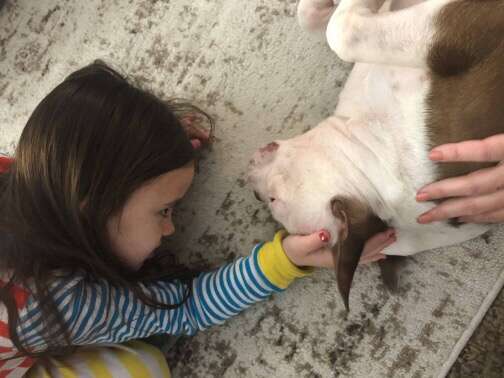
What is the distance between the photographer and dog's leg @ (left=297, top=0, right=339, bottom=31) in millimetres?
1501

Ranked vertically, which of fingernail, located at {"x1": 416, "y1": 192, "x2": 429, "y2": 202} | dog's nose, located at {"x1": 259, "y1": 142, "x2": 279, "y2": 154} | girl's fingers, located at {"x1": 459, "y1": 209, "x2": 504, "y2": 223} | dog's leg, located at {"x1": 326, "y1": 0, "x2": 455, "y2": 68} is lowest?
girl's fingers, located at {"x1": 459, "y1": 209, "x2": 504, "y2": 223}

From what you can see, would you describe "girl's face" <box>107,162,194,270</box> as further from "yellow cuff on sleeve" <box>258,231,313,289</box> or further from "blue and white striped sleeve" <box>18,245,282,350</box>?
"yellow cuff on sleeve" <box>258,231,313,289</box>

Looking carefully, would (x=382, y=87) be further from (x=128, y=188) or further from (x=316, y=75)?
(x=128, y=188)

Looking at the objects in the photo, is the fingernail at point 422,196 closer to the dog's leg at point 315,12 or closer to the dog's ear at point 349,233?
the dog's ear at point 349,233

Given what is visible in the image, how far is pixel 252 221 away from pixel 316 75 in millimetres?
538

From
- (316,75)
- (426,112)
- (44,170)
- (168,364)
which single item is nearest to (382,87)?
(426,112)

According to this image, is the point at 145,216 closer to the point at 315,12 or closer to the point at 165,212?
the point at 165,212

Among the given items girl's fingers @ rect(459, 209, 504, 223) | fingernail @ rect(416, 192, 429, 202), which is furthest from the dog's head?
girl's fingers @ rect(459, 209, 504, 223)

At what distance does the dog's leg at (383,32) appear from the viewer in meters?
1.14

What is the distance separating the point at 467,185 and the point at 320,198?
1.14 feet

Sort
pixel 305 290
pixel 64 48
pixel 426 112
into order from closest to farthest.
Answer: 1. pixel 426 112
2. pixel 305 290
3. pixel 64 48

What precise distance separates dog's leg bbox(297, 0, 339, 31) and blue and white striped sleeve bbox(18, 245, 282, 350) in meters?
0.73

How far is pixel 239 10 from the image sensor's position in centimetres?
173

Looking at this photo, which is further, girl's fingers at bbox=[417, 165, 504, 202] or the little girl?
the little girl
